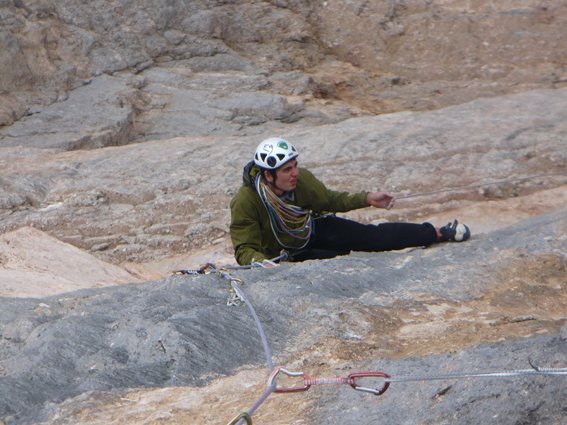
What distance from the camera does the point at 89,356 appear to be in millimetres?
4066

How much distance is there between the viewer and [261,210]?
6086 millimetres

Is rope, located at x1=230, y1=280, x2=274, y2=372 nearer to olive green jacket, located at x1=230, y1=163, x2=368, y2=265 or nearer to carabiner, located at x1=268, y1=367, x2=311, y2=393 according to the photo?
carabiner, located at x1=268, y1=367, x2=311, y2=393

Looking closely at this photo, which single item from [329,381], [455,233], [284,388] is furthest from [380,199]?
[329,381]

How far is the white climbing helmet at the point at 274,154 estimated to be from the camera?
590cm

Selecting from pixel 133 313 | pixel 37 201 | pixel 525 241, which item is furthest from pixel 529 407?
pixel 37 201

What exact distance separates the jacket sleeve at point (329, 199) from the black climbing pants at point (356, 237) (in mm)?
148

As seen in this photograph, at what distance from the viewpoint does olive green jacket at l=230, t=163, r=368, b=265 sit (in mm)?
5977

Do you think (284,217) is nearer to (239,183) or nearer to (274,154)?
(274,154)

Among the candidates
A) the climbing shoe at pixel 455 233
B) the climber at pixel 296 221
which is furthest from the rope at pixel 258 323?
the climbing shoe at pixel 455 233

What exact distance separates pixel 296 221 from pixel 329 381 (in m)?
Result: 2.72

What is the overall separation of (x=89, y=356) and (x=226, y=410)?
72cm

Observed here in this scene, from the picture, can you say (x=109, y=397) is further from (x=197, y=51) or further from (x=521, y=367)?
(x=197, y=51)

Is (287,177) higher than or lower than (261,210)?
higher

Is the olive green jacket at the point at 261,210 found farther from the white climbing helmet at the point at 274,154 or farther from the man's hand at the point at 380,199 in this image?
the white climbing helmet at the point at 274,154
